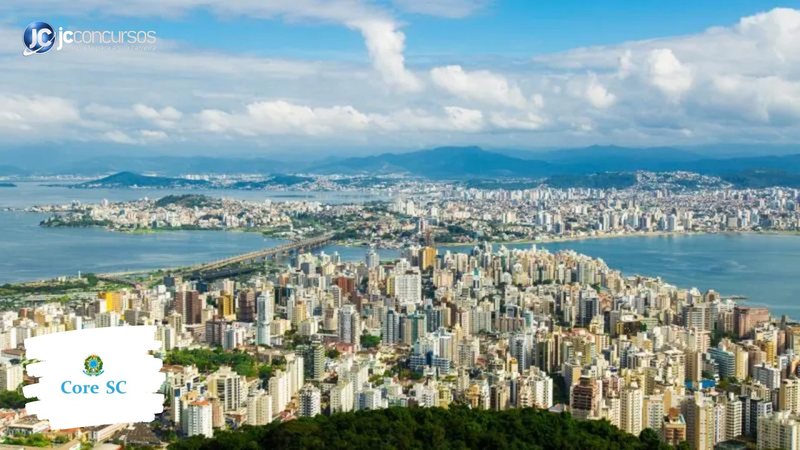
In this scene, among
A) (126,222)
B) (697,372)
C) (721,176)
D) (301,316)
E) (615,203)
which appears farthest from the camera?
(721,176)

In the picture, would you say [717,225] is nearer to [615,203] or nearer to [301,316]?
[615,203]

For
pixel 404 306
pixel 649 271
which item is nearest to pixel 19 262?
pixel 404 306

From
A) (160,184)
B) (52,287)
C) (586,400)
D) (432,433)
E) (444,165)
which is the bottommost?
(586,400)

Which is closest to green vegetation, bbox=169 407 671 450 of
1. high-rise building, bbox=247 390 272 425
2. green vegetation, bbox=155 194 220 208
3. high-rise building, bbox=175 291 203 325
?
high-rise building, bbox=247 390 272 425

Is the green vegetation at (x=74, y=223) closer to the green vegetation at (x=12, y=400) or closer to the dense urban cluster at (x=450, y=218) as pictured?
the dense urban cluster at (x=450, y=218)

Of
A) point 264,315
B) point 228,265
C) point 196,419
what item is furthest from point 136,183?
point 196,419

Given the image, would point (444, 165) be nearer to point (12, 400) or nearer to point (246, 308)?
→ point (246, 308)
